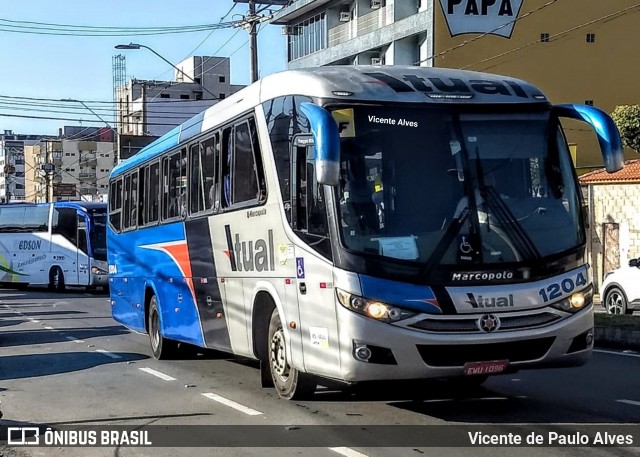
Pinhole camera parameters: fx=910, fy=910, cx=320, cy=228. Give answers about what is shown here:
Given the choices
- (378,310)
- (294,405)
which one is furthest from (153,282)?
(378,310)

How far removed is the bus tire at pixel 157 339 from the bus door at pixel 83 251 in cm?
2131

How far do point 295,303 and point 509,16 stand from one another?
36.1 m

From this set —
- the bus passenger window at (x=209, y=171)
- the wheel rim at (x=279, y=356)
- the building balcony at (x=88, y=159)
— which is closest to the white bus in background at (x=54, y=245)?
the bus passenger window at (x=209, y=171)

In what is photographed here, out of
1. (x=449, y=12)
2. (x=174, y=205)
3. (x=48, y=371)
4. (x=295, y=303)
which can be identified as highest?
(x=449, y=12)

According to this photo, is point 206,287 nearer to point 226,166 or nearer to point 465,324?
point 226,166

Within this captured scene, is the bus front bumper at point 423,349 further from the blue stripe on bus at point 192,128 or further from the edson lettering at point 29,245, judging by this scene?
the edson lettering at point 29,245

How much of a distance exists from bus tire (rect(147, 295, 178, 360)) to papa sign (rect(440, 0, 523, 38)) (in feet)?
95.8

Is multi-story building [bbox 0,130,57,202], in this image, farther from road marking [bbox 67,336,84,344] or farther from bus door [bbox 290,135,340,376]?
bus door [bbox 290,135,340,376]

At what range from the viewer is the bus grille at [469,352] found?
7.85m

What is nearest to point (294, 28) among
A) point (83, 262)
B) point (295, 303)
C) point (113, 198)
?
point (83, 262)

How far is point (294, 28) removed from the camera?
53156 mm

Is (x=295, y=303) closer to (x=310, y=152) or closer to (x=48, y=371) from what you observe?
(x=310, y=152)

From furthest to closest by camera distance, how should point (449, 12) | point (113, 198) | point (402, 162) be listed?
point (449, 12) → point (113, 198) → point (402, 162)

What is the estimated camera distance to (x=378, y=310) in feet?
25.6
